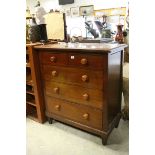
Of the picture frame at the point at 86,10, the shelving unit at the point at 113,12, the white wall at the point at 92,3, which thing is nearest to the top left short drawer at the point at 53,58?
the white wall at the point at 92,3

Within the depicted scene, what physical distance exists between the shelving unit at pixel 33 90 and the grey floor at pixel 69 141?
15cm

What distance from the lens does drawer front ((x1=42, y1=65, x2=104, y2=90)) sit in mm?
1475

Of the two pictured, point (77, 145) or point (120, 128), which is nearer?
point (77, 145)

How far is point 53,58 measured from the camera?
1.70 meters

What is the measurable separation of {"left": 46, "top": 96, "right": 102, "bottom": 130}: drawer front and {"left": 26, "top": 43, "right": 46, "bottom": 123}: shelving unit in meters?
0.10

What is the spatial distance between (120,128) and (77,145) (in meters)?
0.52

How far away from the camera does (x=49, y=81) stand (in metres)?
1.83

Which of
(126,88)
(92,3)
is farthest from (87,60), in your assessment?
(92,3)

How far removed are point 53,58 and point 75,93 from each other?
15.7 inches

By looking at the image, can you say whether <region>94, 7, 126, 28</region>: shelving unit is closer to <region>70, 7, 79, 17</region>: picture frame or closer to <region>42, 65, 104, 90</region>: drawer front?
<region>70, 7, 79, 17</region>: picture frame

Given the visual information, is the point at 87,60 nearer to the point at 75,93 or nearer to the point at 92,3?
the point at 75,93

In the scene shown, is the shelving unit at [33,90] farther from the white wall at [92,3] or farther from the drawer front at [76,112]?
the white wall at [92,3]
